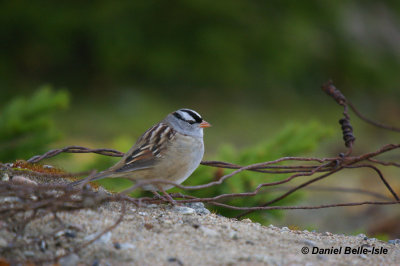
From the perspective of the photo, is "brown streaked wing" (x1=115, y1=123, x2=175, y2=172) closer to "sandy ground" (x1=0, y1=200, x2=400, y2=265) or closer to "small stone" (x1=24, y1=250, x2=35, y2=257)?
"sandy ground" (x1=0, y1=200, x2=400, y2=265)

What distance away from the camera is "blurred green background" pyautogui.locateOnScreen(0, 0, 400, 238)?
39.6 feet

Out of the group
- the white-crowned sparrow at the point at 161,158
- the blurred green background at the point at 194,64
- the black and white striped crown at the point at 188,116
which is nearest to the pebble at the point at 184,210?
the white-crowned sparrow at the point at 161,158

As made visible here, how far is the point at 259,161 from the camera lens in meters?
5.45

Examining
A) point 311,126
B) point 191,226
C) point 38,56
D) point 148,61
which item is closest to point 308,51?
point 148,61

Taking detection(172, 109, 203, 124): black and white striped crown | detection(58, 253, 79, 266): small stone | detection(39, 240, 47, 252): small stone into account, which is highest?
detection(172, 109, 203, 124): black and white striped crown

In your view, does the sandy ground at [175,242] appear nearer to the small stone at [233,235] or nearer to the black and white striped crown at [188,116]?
the small stone at [233,235]

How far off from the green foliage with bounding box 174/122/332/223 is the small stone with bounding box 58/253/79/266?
84.6 inches

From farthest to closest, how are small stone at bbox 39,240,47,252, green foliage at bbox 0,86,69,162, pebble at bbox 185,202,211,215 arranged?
1. green foliage at bbox 0,86,69,162
2. pebble at bbox 185,202,211,215
3. small stone at bbox 39,240,47,252

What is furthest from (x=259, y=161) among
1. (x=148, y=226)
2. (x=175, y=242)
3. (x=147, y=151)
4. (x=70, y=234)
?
(x=70, y=234)

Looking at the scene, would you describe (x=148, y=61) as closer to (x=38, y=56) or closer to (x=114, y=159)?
(x=38, y=56)

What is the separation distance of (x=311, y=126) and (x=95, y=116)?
7.14 m

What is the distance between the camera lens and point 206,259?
123 inches

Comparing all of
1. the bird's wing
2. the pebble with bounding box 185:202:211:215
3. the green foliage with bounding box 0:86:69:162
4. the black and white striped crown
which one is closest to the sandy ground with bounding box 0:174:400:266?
the pebble with bounding box 185:202:211:215

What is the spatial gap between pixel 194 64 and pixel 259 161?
24.8 feet
